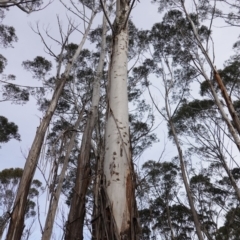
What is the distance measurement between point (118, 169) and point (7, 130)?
1169 centimetres

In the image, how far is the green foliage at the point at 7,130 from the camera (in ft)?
40.2

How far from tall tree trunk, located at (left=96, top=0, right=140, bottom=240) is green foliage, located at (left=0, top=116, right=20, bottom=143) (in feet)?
36.4

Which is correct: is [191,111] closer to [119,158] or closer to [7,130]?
[7,130]

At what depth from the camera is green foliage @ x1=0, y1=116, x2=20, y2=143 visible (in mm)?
12266

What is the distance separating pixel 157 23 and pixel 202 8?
2.30 m

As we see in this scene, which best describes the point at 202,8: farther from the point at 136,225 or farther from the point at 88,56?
the point at 136,225

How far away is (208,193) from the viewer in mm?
11289

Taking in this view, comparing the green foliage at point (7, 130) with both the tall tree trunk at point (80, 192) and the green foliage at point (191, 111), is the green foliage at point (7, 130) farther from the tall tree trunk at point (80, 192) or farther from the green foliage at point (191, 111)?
the tall tree trunk at point (80, 192)

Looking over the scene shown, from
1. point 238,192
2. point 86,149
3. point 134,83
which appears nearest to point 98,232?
point 86,149

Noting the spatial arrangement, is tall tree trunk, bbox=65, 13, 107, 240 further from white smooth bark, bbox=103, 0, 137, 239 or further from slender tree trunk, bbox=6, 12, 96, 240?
white smooth bark, bbox=103, 0, 137, 239

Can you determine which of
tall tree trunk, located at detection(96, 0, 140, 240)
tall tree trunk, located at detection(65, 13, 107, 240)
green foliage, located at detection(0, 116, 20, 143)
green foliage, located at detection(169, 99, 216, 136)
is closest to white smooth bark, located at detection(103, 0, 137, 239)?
tall tree trunk, located at detection(96, 0, 140, 240)

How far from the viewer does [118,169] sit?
5.23 ft

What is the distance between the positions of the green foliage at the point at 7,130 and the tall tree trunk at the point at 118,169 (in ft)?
36.4

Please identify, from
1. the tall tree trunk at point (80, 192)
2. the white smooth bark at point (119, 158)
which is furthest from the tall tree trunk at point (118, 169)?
the tall tree trunk at point (80, 192)
